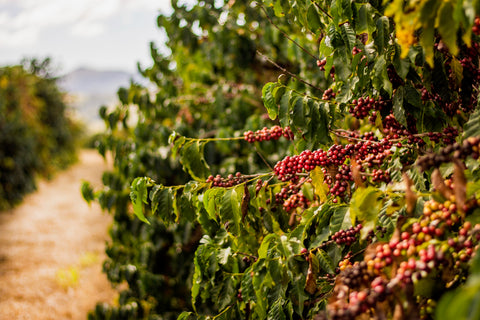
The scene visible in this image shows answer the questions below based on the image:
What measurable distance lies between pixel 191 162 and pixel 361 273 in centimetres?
110

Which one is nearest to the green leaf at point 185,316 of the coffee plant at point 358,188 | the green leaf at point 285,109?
the coffee plant at point 358,188

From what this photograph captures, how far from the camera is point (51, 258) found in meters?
6.87

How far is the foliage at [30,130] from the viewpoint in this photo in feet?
30.1

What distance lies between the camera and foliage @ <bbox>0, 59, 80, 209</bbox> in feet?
30.1

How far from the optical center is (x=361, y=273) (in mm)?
1035

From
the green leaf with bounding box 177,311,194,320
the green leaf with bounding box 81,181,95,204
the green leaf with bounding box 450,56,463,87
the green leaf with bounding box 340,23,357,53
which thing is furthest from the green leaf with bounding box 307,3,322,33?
the green leaf with bounding box 81,181,95,204

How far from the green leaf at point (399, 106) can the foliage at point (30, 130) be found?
9810 mm

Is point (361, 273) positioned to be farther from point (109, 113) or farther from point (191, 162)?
point (109, 113)

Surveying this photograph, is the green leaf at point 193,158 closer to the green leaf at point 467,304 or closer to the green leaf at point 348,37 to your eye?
the green leaf at point 348,37

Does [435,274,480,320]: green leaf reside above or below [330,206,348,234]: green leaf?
below

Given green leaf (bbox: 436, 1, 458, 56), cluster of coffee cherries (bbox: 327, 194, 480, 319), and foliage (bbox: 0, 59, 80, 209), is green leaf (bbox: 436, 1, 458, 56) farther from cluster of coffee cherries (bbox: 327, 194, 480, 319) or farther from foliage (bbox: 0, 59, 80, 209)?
foliage (bbox: 0, 59, 80, 209)

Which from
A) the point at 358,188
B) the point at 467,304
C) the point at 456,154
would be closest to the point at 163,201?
the point at 358,188

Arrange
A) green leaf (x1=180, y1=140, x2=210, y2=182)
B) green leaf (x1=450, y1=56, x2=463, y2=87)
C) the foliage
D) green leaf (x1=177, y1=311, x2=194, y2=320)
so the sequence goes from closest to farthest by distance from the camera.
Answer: green leaf (x1=450, y1=56, x2=463, y2=87) → green leaf (x1=177, y1=311, x2=194, y2=320) → green leaf (x1=180, y1=140, x2=210, y2=182) → the foliage

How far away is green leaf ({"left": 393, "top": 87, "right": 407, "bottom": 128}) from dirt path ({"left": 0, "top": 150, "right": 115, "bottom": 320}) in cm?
390
